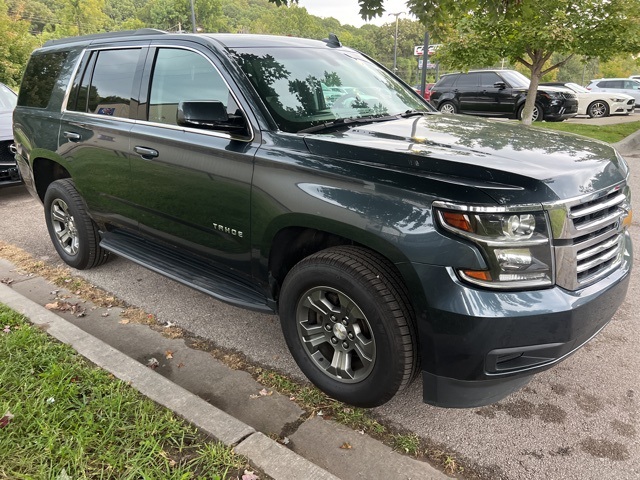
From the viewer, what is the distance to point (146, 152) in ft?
11.4

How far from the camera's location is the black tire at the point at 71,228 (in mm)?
4371

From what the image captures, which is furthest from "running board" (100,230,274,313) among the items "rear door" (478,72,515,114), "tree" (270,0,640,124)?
"rear door" (478,72,515,114)

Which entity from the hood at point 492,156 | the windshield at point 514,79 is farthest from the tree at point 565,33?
the hood at point 492,156

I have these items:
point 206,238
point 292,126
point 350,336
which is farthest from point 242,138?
point 350,336

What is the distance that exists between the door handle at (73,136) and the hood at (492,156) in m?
2.40

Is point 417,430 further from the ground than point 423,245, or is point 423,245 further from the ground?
point 423,245

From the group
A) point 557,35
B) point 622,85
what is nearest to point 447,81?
point 557,35

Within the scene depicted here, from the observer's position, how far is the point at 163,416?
252 cm

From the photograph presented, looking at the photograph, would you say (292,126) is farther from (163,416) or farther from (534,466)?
(534,466)

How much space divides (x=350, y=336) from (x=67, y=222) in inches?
128

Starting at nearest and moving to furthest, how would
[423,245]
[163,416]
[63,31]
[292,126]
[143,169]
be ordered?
[423,245], [163,416], [292,126], [143,169], [63,31]

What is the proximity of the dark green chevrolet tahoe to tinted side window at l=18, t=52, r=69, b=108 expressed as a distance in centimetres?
47

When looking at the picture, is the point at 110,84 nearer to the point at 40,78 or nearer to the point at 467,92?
the point at 40,78

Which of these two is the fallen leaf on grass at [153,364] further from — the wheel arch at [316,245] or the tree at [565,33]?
the tree at [565,33]
